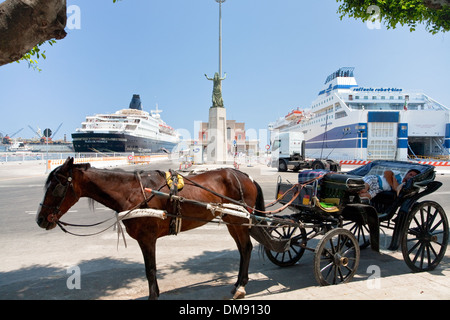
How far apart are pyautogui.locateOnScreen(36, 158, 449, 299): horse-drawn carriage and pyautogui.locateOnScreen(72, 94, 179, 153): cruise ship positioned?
58282 millimetres

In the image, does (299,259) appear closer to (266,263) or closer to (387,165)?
(266,263)

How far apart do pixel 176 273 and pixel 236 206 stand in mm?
1635

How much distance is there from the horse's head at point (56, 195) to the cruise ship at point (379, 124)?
97.3ft

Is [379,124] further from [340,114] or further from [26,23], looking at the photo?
[26,23]

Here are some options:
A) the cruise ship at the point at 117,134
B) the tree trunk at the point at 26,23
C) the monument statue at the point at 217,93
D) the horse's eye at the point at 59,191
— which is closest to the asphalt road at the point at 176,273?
the horse's eye at the point at 59,191

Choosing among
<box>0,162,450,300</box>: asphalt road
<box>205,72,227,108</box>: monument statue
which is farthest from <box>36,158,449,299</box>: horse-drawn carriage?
<box>205,72,227,108</box>: monument statue

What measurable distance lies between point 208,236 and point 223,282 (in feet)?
7.87

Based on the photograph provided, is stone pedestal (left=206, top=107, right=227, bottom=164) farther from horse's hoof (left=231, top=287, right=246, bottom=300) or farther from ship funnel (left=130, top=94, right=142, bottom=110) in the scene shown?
ship funnel (left=130, top=94, right=142, bottom=110)

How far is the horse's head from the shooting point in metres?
3.06

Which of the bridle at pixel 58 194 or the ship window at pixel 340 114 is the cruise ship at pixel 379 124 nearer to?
the ship window at pixel 340 114

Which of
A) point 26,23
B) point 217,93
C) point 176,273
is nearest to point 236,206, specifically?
point 176,273

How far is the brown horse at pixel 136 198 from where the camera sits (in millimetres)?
3100

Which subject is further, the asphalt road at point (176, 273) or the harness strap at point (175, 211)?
the harness strap at point (175, 211)
